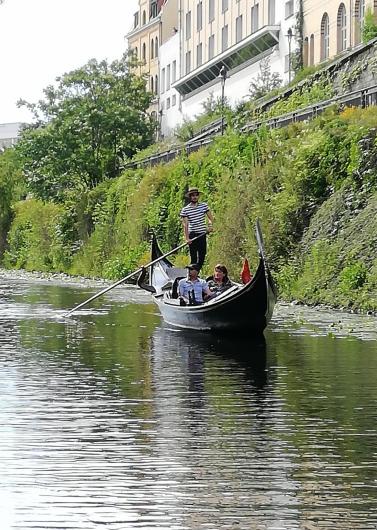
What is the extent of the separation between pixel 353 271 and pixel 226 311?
7850 mm

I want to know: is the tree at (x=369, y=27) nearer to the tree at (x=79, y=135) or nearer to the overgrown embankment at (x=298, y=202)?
the overgrown embankment at (x=298, y=202)

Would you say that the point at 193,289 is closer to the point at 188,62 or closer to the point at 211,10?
the point at 211,10

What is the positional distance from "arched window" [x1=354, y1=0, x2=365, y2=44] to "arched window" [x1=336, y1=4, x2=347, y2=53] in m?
1.65

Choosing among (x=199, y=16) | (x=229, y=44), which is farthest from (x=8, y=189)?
(x=229, y=44)

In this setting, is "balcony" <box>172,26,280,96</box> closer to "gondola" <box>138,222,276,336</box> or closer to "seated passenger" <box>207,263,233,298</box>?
"seated passenger" <box>207,263,233,298</box>

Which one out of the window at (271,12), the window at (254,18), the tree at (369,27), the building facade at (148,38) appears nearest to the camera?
the tree at (369,27)

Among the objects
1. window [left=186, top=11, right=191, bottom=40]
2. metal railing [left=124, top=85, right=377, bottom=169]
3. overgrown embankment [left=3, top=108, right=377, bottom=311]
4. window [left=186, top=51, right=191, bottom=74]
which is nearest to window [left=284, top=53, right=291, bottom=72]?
metal railing [left=124, top=85, right=377, bottom=169]

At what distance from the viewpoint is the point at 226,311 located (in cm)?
2077

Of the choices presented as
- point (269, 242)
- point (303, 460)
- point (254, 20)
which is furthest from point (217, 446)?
point (254, 20)

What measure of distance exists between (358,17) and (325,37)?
4028mm

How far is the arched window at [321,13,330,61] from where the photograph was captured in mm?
55594

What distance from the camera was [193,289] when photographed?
22219 millimetres

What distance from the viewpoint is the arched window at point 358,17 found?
168ft

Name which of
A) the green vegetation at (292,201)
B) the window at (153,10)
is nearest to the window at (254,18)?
the green vegetation at (292,201)
